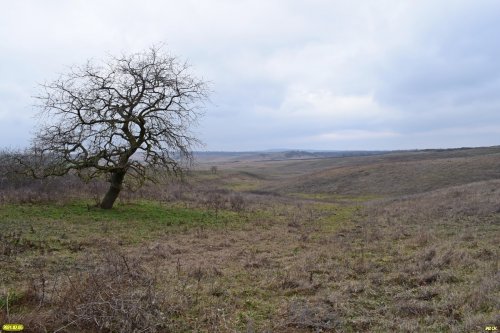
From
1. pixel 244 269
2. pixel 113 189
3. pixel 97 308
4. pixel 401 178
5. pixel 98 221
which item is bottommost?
pixel 401 178

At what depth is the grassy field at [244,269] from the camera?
635 cm

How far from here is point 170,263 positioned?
11070mm

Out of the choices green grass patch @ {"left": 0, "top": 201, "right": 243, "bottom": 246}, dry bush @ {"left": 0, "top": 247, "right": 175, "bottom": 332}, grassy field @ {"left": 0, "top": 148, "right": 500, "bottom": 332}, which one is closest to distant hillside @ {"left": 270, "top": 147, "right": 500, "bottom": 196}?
grassy field @ {"left": 0, "top": 148, "right": 500, "bottom": 332}

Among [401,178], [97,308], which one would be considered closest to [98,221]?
[97,308]

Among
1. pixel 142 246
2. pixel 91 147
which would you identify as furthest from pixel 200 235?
pixel 91 147

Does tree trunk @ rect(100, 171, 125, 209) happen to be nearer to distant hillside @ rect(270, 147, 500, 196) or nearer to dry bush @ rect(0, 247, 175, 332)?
dry bush @ rect(0, 247, 175, 332)

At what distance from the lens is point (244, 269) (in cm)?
1039

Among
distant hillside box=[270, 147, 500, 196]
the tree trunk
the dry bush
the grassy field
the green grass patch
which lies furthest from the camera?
distant hillside box=[270, 147, 500, 196]

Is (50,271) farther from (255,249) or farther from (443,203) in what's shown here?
(443,203)

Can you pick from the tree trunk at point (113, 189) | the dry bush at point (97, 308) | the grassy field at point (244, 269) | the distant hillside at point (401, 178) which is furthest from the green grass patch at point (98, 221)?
the distant hillside at point (401, 178)

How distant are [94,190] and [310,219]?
13723 millimetres

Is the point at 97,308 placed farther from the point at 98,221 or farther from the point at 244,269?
the point at 98,221

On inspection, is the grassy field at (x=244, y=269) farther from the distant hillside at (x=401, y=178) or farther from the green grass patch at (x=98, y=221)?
the distant hillside at (x=401, y=178)

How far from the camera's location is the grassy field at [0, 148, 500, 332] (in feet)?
20.8
